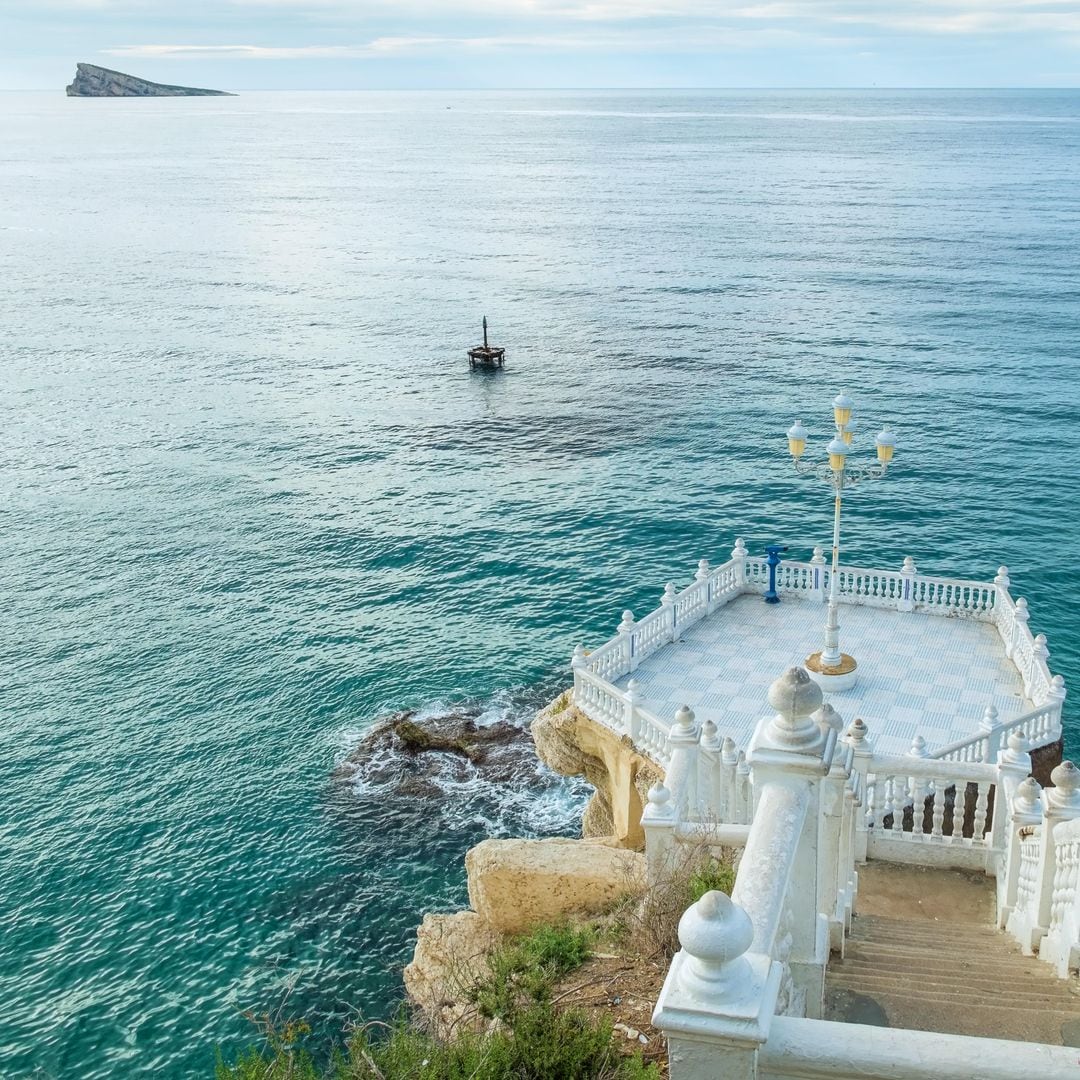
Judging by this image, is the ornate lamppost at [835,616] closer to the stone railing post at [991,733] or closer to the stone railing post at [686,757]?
the stone railing post at [991,733]

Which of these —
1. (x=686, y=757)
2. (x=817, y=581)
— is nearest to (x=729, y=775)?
(x=686, y=757)

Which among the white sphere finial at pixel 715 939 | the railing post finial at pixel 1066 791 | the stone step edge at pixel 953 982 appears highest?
the white sphere finial at pixel 715 939

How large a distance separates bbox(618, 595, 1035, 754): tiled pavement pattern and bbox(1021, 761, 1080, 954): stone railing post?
26.4 ft

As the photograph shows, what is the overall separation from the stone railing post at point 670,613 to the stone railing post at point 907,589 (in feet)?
15.4

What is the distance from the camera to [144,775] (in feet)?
80.7

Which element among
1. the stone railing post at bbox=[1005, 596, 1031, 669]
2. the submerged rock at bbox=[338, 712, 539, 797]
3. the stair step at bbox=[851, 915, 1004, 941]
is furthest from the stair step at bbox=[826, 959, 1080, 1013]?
the submerged rock at bbox=[338, 712, 539, 797]

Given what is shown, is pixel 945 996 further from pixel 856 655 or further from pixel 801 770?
pixel 856 655

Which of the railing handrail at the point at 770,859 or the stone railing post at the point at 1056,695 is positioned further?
the stone railing post at the point at 1056,695

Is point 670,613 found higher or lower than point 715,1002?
lower

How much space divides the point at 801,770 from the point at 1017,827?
4.85 m

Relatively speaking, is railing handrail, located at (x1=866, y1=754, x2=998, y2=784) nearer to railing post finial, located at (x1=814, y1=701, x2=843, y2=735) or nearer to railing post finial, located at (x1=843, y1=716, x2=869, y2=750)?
railing post finial, located at (x1=843, y1=716, x2=869, y2=750)

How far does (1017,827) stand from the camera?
34.1 ft

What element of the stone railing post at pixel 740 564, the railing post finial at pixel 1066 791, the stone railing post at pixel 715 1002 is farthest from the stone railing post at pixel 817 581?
the stone railing post at pixel 715 1002

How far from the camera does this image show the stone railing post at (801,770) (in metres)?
6.69
